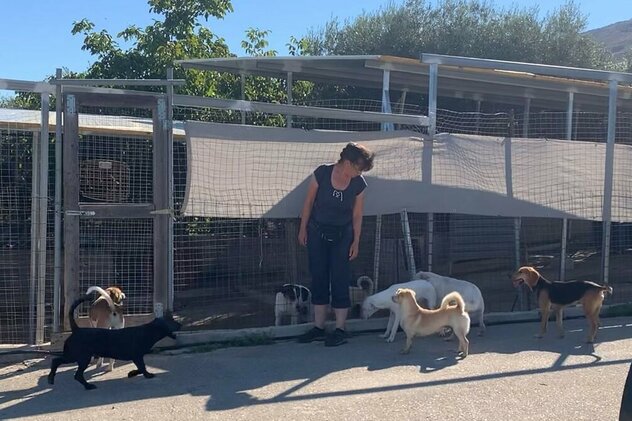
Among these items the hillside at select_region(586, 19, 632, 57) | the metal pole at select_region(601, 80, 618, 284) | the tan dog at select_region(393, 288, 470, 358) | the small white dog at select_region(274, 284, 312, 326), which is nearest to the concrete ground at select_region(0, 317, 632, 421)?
the tan dog at select_region(393, 288, 470, 358)

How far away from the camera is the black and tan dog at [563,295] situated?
23.5 feet

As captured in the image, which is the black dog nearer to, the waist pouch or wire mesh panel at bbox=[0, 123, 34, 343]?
the waist pouch

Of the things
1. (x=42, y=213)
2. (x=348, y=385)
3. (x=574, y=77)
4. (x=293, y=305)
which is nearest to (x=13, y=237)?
(x=42, y=213)

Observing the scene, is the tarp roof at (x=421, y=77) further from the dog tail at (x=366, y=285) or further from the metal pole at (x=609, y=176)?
the dog tail at (x=366, y=285)

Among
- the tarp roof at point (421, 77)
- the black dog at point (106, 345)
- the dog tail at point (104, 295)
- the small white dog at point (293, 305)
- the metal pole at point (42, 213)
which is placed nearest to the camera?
the black dog at point (106, 345)

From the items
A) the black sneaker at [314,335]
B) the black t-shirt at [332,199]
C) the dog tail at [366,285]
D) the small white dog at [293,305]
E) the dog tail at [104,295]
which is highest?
the black t-shirt at [332,199]

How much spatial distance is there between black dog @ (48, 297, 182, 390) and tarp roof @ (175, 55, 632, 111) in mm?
4450

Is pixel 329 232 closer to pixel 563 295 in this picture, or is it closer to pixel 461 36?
pixel 563 295

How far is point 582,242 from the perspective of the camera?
10945 mm

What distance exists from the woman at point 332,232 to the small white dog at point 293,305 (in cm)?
79

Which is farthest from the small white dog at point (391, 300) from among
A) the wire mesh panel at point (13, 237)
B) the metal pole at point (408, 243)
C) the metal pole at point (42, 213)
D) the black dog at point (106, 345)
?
the wire mesh panel at point (13, 237)

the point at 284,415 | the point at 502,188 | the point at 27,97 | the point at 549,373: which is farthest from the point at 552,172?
the point at 27,97

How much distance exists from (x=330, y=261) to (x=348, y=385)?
5.12ft

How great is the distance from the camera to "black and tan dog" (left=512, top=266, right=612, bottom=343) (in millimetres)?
7156
